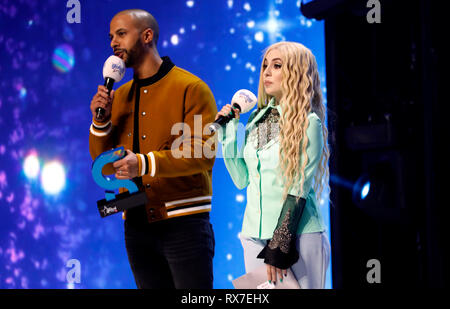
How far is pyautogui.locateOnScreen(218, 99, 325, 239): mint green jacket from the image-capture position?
1676 millimetres

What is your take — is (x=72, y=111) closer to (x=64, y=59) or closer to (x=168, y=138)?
(x=64, y=59)

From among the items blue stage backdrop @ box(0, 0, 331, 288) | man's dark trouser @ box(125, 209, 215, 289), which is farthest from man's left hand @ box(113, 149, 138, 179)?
blue stage backdrop @ box(0, 0, 331, 288)

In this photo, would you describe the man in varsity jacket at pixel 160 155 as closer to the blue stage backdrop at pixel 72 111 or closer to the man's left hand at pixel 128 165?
the man's left hand at pixel 128 165

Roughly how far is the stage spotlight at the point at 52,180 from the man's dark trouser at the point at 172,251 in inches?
52.0

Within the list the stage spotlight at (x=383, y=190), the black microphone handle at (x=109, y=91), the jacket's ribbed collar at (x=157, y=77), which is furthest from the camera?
the stage spotlight at (x=383, y=190)

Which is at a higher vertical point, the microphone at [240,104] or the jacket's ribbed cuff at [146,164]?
the microphone at [240,104]

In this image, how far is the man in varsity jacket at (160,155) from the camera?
5.77ft

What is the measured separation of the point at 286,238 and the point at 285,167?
0.26m

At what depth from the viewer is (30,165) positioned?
3035mm

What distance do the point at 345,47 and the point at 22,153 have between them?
218cm

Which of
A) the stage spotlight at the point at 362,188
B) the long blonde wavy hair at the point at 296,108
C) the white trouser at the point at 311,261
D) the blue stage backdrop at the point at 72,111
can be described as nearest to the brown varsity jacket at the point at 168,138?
the long blonde wavy hair at the point at 296,108

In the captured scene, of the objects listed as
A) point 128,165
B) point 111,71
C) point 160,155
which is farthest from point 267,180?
point 111,71

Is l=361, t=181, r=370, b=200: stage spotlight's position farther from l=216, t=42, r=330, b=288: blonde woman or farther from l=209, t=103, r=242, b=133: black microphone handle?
l=209, t=103, r=242, b=133: black microphone handle
